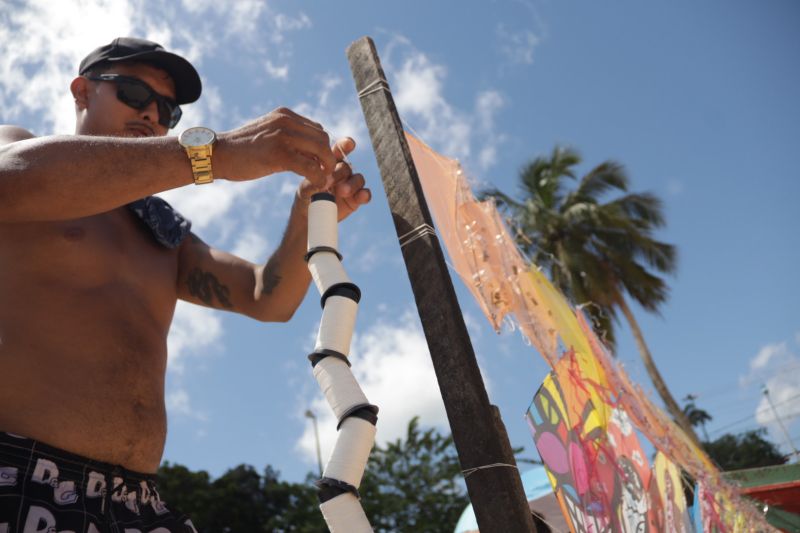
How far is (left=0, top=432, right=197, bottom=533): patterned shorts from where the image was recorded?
4.55 feet

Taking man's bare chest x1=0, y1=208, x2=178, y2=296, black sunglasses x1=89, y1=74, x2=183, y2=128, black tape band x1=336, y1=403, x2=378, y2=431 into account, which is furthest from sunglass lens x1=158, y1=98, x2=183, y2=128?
black tape band x1=336, y1=403, x2=378, y2=431

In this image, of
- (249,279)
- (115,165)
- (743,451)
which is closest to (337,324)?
(115,165)

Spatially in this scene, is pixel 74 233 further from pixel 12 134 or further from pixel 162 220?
pixel 162 220

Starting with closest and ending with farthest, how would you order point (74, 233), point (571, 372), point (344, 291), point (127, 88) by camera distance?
point (344, 291) < point (74, 233) < point (127, 88) < point (571, 372)

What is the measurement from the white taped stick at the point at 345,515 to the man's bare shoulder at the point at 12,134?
1251 mm

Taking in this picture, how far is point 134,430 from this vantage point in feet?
5.48

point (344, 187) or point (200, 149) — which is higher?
point (344, 187)

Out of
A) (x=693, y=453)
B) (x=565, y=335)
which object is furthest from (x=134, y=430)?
(x=693, y=453)

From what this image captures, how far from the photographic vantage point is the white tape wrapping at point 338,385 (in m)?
1.41

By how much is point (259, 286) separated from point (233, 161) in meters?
0.87

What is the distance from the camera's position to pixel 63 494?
146cm

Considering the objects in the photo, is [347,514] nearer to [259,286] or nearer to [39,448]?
[39,448]

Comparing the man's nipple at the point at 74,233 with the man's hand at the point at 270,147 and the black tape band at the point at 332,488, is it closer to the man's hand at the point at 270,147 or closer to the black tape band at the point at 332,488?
the man's hand at the point at 270,147

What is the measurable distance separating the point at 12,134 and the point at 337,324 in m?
1.04
